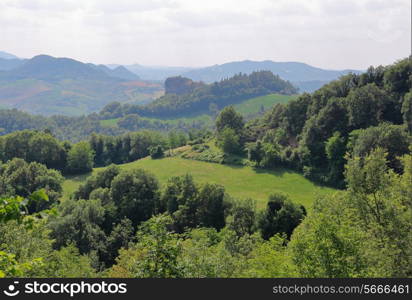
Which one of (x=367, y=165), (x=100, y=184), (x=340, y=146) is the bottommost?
(x=100, y=184)

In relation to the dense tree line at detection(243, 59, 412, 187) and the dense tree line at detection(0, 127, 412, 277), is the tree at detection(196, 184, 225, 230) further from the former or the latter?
the dense tree line at detection(243, 59, 412, 187)

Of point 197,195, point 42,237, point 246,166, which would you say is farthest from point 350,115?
point 42,237

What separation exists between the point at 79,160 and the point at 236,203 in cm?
7443

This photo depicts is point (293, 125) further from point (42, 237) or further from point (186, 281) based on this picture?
point (186, 281)

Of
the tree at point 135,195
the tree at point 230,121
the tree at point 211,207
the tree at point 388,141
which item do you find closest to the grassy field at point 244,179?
the tree at point 388,141

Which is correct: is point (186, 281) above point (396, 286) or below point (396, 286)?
above

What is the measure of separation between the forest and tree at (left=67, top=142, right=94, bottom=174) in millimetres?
319

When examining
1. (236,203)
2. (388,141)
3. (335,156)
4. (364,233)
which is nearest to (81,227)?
(236,203)

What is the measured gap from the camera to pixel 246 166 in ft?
341

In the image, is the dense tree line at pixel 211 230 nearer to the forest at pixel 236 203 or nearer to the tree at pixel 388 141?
the forest at pixel 236 203

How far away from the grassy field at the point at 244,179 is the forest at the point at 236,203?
11.2 feet

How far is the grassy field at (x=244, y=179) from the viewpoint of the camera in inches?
3275

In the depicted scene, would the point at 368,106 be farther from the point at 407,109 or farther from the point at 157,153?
the point at 157,153

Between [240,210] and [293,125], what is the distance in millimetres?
56627
